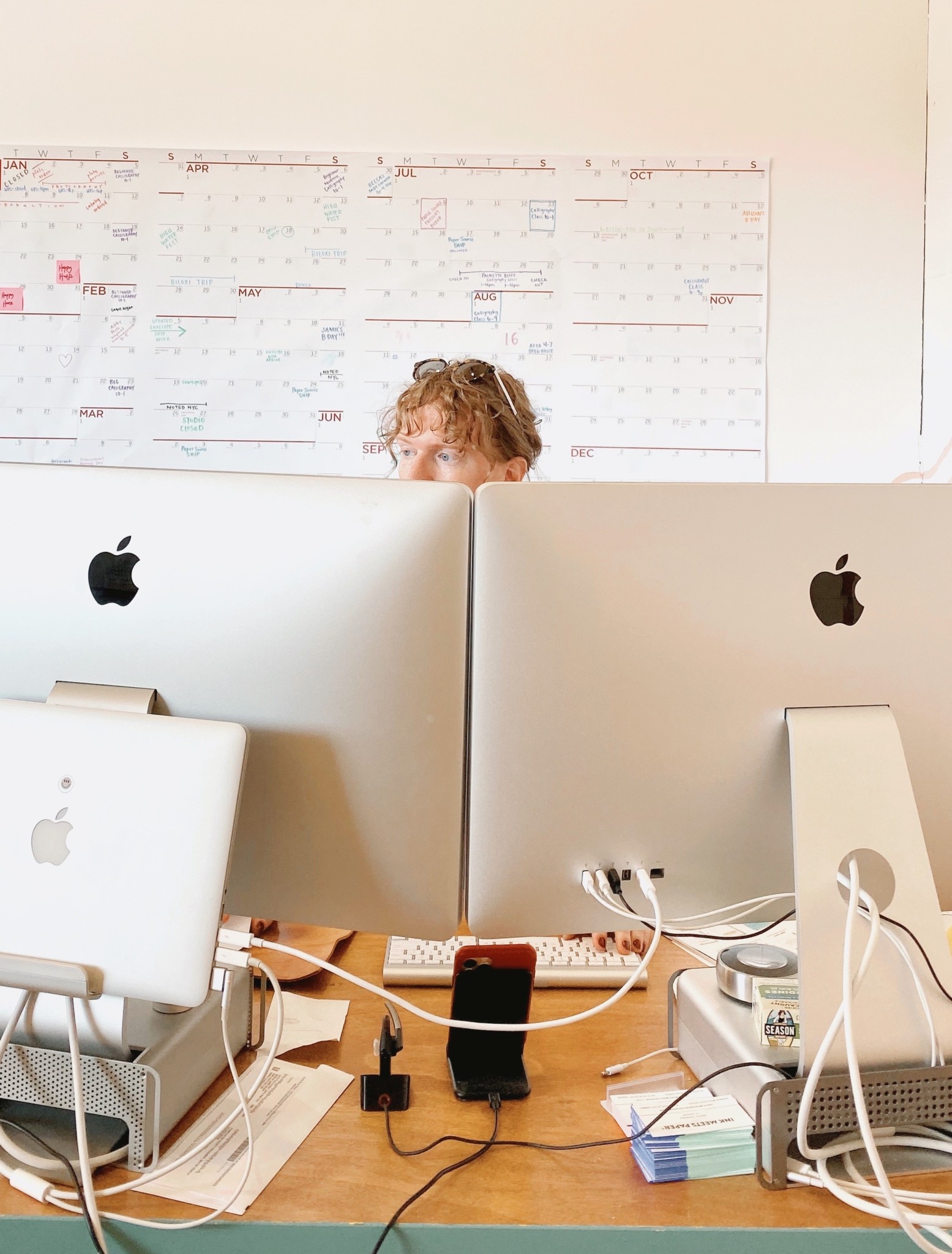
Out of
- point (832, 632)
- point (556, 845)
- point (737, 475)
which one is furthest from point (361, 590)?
point (737, 475)

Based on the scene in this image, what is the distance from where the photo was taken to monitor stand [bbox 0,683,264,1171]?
68cm

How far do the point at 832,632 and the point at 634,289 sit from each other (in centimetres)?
185

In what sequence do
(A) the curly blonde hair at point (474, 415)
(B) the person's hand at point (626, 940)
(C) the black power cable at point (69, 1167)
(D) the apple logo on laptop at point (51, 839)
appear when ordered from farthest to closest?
(A) the curly blonde hair at point (474, 415) < (B) the person's hand at point (626, 940) < (D) the apple logo on laptop at point (51, 839) < (C) the black power cable at point (69, 1167)

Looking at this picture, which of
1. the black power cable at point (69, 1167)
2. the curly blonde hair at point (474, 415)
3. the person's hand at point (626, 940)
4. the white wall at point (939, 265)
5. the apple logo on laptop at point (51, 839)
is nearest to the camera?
the black power cable at point (69, 1167)

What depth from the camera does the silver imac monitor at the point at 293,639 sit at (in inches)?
28.4

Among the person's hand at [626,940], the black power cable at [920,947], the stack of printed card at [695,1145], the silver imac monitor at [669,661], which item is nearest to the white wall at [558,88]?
the person's hand at [626,940]

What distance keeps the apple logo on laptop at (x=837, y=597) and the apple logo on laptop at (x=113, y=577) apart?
20.7 inches

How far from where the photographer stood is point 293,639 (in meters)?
0.73

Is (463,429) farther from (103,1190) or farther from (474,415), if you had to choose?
(103,1190)

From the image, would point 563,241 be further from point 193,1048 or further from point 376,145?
point 193,1048

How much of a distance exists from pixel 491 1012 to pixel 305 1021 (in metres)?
0.20

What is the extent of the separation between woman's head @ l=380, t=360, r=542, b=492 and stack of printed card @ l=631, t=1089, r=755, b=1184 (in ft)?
4.32

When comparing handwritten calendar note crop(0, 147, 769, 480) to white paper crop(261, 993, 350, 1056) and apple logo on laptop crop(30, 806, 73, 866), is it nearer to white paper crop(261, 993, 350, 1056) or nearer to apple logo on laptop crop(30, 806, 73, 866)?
white paper crop(261, 993, 350, 1056)

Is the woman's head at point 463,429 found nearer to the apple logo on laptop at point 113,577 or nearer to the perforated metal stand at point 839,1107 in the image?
the apple logo on laptop at point 113,577
